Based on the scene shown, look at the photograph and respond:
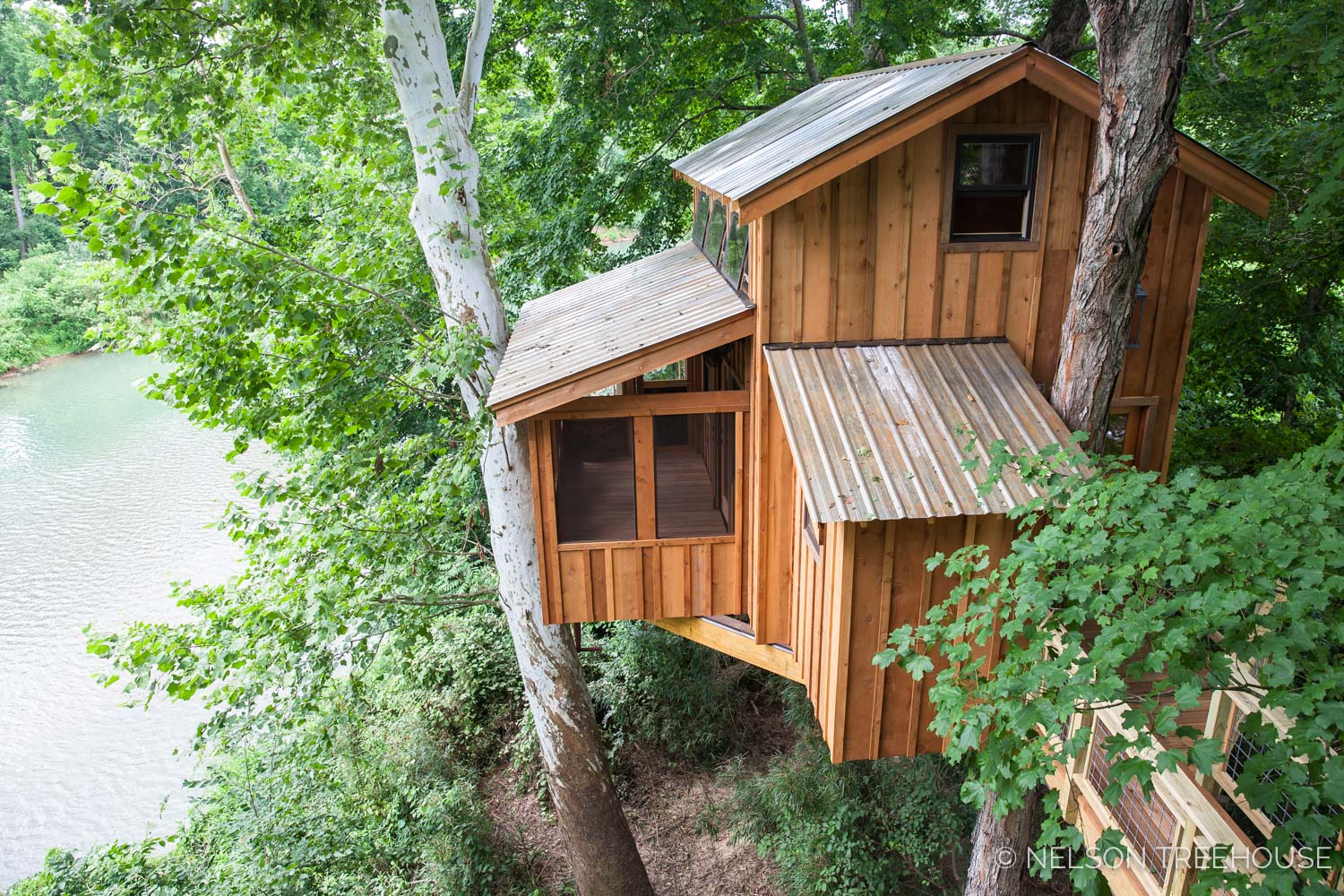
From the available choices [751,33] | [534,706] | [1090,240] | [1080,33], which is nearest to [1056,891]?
[534,706]

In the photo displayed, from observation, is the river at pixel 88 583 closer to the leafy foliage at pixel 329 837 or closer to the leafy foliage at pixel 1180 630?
the leafy foliage at pixel 329 837

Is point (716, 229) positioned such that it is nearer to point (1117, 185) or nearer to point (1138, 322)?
point (1138, 322)

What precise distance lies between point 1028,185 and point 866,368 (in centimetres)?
177

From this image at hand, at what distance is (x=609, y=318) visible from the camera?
24.0 ft

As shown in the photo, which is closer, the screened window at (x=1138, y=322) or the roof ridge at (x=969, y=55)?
the roof ridge at (x=969, y=55)

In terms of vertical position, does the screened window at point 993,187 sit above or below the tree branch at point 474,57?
below

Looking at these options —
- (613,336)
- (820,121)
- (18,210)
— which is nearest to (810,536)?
(613,336)

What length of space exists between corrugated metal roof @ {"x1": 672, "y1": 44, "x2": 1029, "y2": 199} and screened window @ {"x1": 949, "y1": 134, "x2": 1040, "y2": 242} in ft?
1.93

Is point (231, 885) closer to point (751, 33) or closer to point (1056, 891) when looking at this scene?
point (1056, 891)

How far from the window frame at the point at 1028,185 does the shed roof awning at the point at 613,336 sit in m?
1.60

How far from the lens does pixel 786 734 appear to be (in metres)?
11.1

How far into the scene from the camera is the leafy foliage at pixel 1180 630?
290 cm

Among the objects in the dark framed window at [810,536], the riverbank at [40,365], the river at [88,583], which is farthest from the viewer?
the riverbank at [40,365]

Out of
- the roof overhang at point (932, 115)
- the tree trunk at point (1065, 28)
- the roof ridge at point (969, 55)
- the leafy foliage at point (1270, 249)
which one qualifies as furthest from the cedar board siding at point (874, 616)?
the tree trunk at point (1065, 28)
